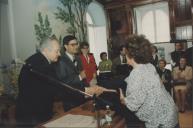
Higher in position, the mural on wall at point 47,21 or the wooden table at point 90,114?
the mural on wall at point 47,21

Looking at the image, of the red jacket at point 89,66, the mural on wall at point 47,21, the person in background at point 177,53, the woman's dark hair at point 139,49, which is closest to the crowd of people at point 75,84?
the woman's dark hair at point 139,49

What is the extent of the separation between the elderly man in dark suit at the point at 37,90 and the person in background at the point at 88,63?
2.43ft

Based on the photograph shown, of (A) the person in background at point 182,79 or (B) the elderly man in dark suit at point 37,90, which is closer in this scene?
(B) the elderly man in dark suit at point 37,90

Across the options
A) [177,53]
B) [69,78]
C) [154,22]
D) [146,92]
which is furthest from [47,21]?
[146,92]

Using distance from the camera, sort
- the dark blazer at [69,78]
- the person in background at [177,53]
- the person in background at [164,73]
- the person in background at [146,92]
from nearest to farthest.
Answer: the person in background at [146,92] → the dark blazer at [69,78] → the person in background at [164,73] → the person in background at [177,53]

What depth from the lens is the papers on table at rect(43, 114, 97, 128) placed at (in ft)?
3.72

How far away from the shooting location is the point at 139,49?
3.90 feet

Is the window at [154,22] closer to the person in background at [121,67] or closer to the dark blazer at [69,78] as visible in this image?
the person in background at [121,67]

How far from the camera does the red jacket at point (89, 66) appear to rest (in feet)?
7.38

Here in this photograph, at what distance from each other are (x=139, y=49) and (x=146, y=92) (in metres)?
0.21

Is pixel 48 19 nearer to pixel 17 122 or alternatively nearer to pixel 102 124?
pixel 17 122

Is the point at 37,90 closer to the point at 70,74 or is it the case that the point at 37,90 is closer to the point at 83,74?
the point at 70,74

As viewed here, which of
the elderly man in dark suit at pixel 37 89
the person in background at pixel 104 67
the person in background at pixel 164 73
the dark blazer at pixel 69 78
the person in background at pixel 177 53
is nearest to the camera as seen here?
the elderly man in dark suit at pixel 37 89

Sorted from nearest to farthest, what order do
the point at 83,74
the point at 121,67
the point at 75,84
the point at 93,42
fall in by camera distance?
the point at 75,84, the point at 83,74, the point at 121,67, the point at 93,42
